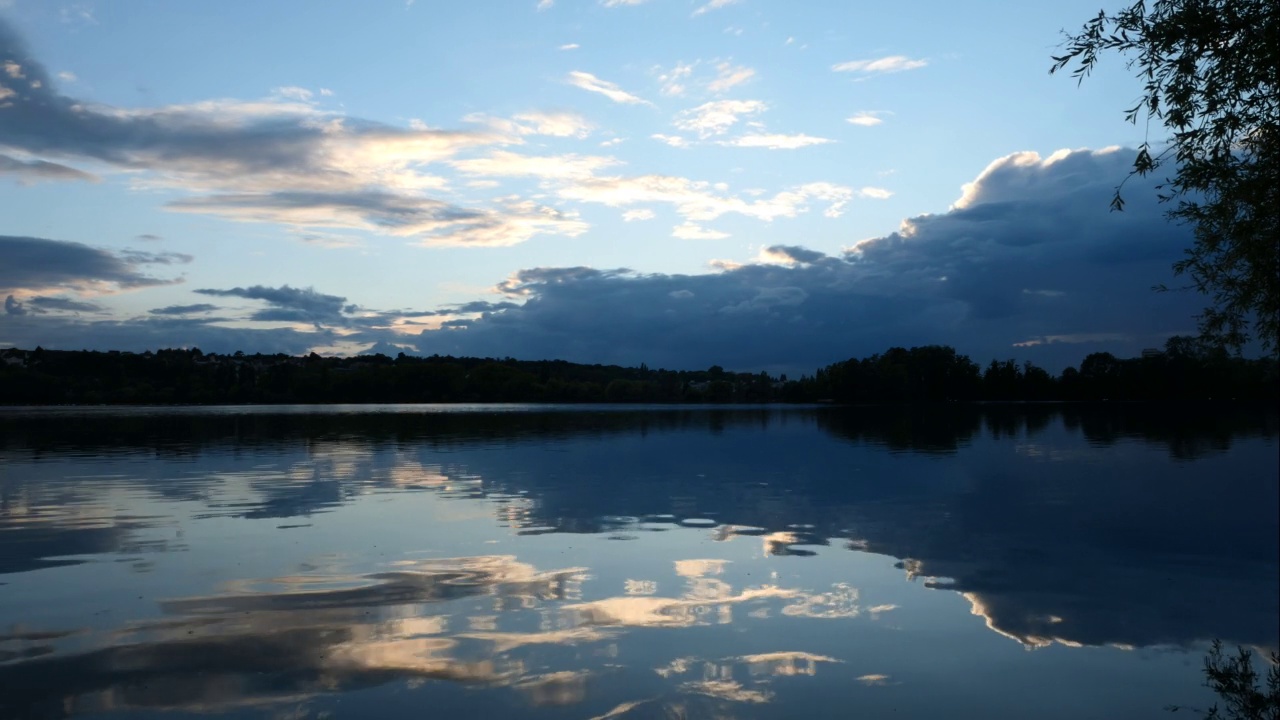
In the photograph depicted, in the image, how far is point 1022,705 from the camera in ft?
32.1

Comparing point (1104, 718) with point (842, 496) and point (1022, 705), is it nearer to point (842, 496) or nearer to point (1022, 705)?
point (1022, 705)

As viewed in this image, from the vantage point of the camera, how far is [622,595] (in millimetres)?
14352

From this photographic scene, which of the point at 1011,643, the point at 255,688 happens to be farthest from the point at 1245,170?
the point at 255,688

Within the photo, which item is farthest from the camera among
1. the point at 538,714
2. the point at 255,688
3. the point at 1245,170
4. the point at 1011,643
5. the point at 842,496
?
the point at 842,496

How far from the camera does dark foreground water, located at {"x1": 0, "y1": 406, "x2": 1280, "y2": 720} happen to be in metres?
9.94

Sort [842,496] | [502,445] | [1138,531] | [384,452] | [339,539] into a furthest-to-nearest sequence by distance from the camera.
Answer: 1. [502,445]
2. [384,452]
3. [842,496]
4. [1138,531]
5. [339,539]

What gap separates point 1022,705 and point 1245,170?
9.33 metres

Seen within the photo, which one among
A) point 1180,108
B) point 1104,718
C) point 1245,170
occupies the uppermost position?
point 1180,108

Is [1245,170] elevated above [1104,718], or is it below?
above

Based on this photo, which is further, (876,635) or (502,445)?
(502,445)

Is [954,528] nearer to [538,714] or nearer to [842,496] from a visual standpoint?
[842,496]

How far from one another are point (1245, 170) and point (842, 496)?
16.6m

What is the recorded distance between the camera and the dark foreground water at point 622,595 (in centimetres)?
994

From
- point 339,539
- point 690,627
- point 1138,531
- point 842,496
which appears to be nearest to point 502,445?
→ point 842,496
